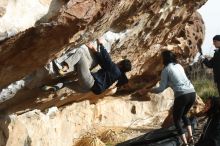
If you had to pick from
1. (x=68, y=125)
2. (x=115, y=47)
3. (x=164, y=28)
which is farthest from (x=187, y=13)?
(x=68, y=125)

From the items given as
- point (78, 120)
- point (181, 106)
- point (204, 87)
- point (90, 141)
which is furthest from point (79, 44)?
point (204, 87)

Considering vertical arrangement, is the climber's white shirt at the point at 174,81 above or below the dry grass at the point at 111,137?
above

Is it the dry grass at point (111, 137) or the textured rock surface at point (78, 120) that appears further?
the dry grass at point (111, 137)

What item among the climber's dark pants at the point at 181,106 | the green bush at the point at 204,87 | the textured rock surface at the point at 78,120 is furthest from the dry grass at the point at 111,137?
the green bush at the point at 204,87

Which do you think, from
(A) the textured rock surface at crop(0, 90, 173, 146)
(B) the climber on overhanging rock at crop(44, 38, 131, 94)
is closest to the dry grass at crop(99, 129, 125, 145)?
(A) the textured rock surface at crop(0, 90, 173, 146)

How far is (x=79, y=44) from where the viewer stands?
35.8 feet

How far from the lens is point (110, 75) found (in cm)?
1099

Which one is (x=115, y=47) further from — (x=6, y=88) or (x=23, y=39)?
(x=23, y=39)

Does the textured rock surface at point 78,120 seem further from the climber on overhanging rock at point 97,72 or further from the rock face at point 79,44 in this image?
the climber on overhanging rock at point 97,72

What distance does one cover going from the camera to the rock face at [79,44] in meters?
9.28

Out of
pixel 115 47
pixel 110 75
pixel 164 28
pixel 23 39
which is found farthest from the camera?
pixel 164 28

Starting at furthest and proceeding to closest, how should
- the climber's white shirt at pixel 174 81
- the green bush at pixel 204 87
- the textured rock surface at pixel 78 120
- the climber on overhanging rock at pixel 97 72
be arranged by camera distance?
the green bush at pixel 204 87 → the textured rock surface at pixel 78 120 → the climber's white shirt at pixel 174 81 → the climber on overhanging rock at pixel 97 72

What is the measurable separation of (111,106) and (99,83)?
7071 millimetres

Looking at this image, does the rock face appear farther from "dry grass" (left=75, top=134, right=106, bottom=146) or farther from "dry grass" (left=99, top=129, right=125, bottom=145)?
"dry grass" (left=99, top=129, right=125, bottom=145)
